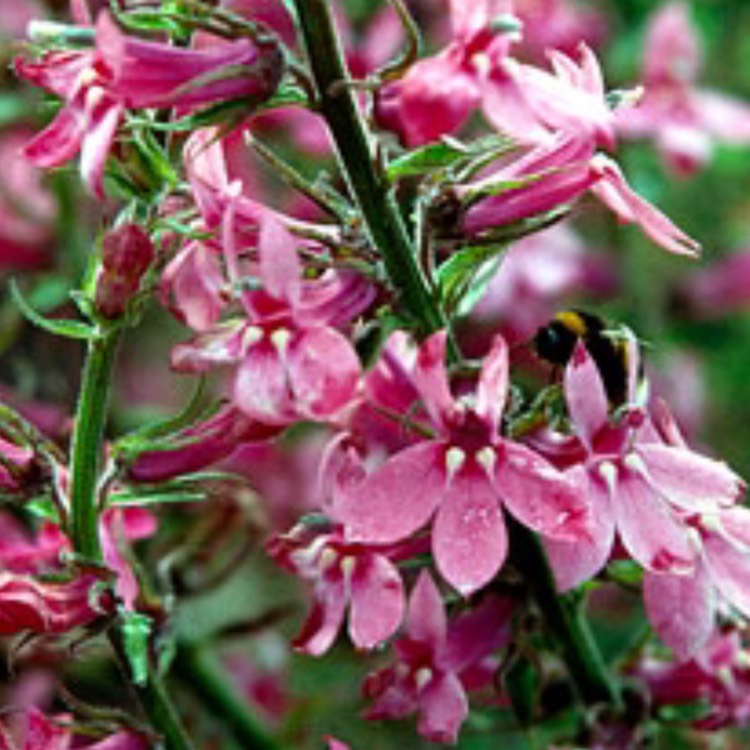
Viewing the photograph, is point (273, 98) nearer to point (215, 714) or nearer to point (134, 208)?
point (134, 208)

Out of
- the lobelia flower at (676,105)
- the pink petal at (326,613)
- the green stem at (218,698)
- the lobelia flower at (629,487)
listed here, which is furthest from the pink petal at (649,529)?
the lobelia flower at (676,105)

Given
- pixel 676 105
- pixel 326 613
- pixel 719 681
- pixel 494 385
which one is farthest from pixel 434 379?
pixel 676 105

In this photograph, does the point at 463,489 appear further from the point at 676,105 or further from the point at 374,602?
the point at 676,105

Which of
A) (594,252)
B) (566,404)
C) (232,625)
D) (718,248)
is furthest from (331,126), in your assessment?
(718,248)

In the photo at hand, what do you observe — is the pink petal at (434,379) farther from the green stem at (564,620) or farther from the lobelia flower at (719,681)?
the lobelia flower at (719,681)

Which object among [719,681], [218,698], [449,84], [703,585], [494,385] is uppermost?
[449,84]
